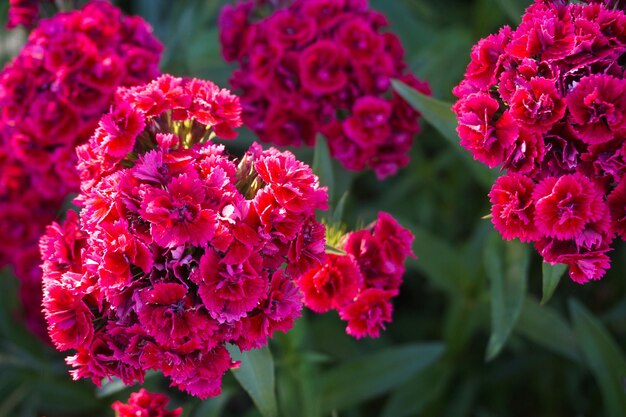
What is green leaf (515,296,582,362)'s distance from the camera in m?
2.36

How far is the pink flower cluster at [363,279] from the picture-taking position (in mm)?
1552

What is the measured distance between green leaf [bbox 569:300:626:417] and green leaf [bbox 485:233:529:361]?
0.78 ft

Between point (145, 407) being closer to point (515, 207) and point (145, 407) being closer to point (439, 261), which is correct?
point (515, 207)

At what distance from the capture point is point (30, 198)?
7.14ft

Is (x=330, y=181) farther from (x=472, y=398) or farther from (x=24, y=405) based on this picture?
(x=24, y=405)

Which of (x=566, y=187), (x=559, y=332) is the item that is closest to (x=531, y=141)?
(x=566, y=187)

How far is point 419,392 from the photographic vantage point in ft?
8.38

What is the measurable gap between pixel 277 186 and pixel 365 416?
1686mm

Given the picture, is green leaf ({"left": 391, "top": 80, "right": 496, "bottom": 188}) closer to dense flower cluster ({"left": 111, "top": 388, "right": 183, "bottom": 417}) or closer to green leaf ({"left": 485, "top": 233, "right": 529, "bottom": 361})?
green leaf ({"left": 485, "top": 233, "right": 529, "bottom": 361})

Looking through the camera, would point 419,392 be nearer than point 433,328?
Yes

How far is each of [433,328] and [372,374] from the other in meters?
0.58

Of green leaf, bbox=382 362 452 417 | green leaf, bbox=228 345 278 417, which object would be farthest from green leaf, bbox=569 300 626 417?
green leaf, bbox=228 345 278 417

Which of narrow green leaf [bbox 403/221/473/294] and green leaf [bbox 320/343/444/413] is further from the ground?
narrow green leaf [bbox 403/221/473/294]

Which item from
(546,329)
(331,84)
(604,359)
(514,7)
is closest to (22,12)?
(331,84)
